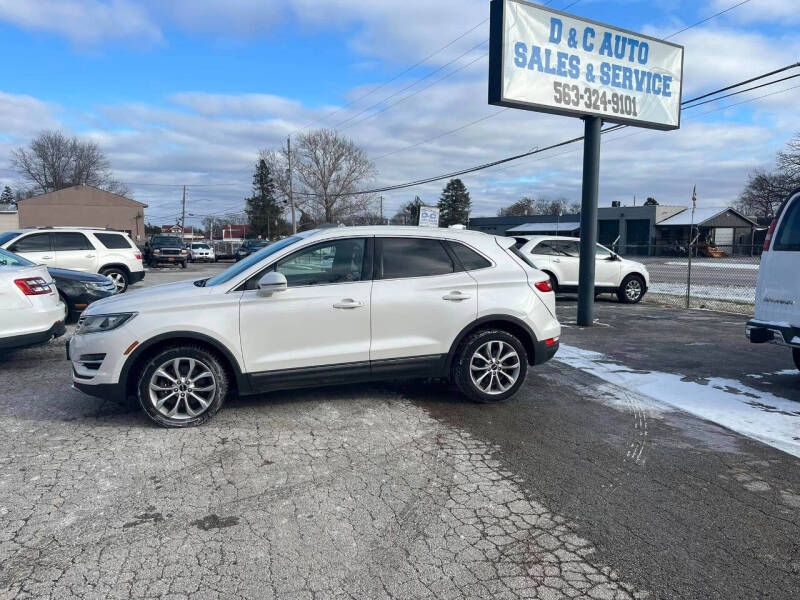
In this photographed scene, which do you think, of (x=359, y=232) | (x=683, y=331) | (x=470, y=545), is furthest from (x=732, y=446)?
(x=683, y=331)

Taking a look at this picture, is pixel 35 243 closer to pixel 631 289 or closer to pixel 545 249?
pixel 545 249

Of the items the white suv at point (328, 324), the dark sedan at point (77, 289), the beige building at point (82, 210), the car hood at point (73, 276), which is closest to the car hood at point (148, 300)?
the white suv at point (328, 324)

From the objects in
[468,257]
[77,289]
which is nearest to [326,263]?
[468,257]

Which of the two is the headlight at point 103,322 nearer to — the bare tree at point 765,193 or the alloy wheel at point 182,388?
the alloy wheel at point 182,388

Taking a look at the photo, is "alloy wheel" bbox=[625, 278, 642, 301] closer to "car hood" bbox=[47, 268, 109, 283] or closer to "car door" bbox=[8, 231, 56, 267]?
"car hood" bbox=[47, 268, 109, 283]

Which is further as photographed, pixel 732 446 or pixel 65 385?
pixel 65 385

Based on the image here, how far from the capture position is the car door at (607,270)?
14.3 meters

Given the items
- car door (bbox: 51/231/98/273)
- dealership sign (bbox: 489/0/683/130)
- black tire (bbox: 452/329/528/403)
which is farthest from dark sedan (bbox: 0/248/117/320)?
dealership sign (bbox: 489/0/683/130)

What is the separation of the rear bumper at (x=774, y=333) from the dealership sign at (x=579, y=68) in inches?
219

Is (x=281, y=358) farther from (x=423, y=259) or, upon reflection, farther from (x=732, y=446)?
(x=732, y=446)

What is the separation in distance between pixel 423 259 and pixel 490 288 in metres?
0.70

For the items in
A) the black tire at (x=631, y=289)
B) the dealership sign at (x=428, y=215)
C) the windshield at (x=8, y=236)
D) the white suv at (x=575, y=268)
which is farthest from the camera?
the dealership sign at (x=428, y=215)

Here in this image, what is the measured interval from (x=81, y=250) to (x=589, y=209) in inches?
496

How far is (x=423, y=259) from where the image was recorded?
18.1ft
